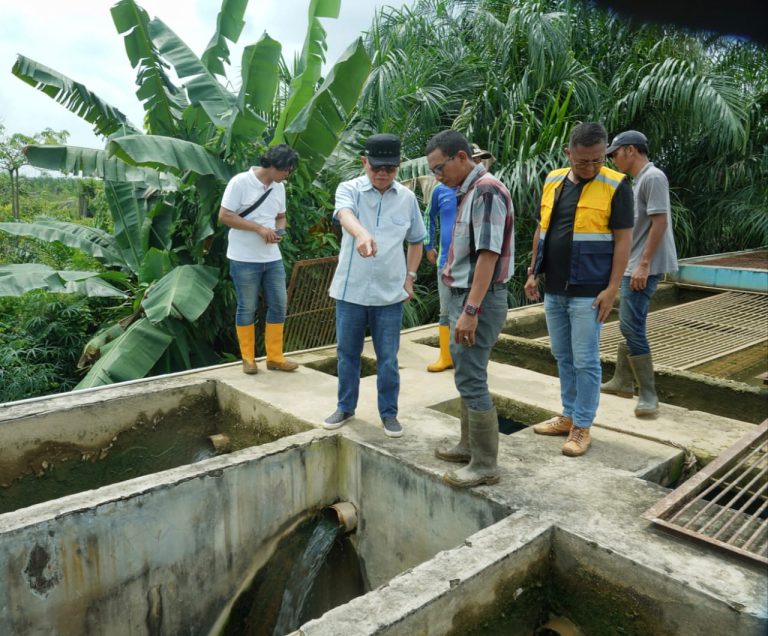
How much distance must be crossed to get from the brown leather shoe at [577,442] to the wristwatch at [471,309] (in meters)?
1.14

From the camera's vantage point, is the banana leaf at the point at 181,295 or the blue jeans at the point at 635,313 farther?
the banana leaf at the point at 181,295

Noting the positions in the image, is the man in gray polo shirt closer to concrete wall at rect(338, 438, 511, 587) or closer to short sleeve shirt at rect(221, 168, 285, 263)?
concrete wall at rect(338, 438, 511, 587)

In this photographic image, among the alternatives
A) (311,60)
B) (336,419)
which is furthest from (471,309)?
(311,60)

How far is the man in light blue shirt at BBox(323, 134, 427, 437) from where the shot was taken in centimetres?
382

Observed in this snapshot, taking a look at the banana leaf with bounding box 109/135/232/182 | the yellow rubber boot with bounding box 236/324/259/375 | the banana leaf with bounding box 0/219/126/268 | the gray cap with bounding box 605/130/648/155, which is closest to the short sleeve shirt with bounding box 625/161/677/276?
the gray cap with bounding box 605/130/648/155

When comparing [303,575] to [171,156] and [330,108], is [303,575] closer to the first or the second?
[171,156]

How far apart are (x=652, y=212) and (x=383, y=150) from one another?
173cm

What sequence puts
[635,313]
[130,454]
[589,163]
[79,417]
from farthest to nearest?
[130,454], [79,417], [635,313], [589,163]

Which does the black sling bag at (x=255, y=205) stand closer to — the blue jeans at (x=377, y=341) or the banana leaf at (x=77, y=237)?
the blue jeans at (x=377, y=341)

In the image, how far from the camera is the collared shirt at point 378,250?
3.87 metres

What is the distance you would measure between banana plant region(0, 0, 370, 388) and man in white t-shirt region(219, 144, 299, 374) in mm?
636

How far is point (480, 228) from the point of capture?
10.3ft

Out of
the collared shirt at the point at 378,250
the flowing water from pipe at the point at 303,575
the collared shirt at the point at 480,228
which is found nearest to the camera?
the collared shirt at the point at 480,228

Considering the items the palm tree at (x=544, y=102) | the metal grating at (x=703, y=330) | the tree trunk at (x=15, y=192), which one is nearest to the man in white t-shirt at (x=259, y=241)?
the metal grating at (x=703, y=330)
